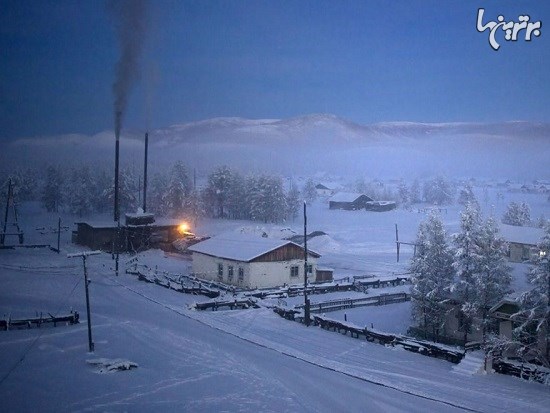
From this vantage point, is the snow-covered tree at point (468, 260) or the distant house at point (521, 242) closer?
the snow-covered tree at point (468, 260)

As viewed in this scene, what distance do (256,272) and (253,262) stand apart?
997mm

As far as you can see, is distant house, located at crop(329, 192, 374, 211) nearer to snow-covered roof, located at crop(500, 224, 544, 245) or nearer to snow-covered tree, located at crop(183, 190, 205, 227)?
snow-covered tree, located at crop(183, 190, 205, 227)

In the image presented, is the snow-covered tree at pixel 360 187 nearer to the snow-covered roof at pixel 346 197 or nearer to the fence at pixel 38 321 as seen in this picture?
the snow-covered roof at pixel 346 197

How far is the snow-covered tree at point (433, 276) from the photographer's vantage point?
31.9m

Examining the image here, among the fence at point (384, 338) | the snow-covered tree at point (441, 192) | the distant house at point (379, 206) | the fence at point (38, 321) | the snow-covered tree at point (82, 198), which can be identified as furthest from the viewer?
the snow-covered tree at point (441, 192)

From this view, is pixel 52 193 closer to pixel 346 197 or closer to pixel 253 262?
pixel 346 197

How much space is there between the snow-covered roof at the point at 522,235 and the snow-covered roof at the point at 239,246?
2699 centimetres

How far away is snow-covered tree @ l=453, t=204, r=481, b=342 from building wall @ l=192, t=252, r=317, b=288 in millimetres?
18034

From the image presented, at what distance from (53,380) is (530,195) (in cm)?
15166

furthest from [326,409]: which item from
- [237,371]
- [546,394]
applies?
[546,394]

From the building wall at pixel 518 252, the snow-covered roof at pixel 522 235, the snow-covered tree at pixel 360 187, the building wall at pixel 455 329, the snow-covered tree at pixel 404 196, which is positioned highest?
the snow-covered tree at pixel 360 187

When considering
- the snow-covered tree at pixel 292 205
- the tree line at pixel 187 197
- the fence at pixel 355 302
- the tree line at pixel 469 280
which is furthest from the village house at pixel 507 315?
the snow-covered tree at pixel 292 205

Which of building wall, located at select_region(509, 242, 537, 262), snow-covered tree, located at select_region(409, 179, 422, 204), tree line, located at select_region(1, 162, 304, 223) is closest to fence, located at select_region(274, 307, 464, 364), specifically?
building wall, located at select_region(509, 242, 537, 262)

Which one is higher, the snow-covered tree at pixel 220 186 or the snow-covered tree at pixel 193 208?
the snow-covered tree at pixel 220 186
